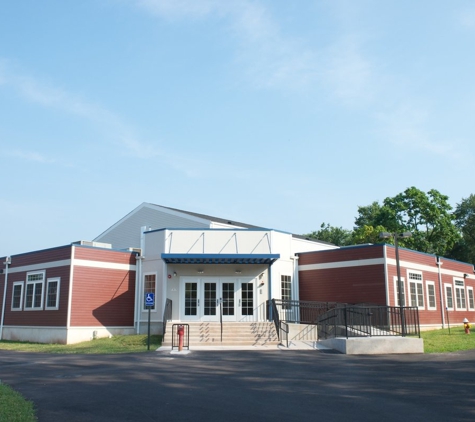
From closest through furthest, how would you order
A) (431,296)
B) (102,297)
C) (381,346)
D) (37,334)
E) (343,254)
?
(381,346)
(102,297)
(37,334)
(343,254)
(431,296)

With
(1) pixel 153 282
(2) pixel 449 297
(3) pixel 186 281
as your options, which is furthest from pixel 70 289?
(2) pixel 449 297

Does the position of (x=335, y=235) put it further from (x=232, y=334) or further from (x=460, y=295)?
(x=232, y=334)

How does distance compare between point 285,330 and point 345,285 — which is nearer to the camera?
point 285,330

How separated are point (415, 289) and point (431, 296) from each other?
216cm

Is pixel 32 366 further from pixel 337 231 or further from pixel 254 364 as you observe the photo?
pixel 337 231

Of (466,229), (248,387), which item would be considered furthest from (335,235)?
(248,387)

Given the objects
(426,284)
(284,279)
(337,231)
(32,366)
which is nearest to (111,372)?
(32,366)

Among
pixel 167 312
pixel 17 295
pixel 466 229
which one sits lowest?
pixel 167 312

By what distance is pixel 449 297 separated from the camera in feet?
100

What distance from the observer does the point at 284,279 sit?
26906 millimetres

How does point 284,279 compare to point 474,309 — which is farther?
point 474,309

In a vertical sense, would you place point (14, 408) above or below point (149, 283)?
below

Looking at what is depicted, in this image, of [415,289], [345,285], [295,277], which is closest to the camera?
[345,285]

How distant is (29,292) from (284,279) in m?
13.4
